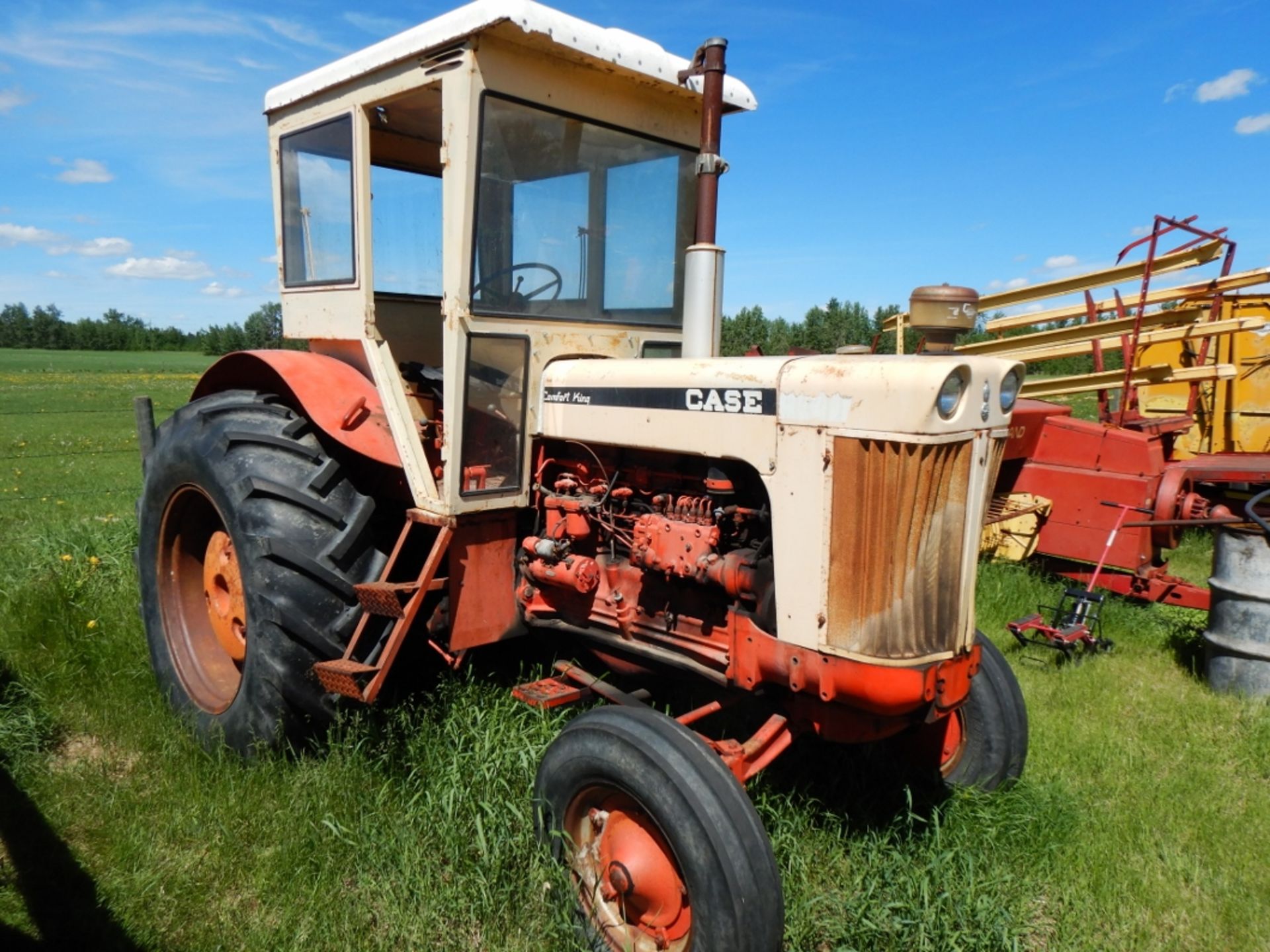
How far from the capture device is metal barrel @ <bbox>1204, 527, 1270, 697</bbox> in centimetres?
429

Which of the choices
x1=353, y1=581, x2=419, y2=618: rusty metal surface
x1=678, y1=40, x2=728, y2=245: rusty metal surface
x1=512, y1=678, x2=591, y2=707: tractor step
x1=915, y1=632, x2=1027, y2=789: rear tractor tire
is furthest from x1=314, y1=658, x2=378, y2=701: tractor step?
x1=915, y1=632, x2=1027, y2=789: rear tractor tire

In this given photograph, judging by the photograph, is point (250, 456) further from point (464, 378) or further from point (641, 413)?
point (641, 413)

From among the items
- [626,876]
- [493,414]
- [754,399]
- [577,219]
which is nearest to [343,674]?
[493,414]

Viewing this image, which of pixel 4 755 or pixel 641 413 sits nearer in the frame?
pixel 641 413

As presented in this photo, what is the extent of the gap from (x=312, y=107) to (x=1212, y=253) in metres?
6.59

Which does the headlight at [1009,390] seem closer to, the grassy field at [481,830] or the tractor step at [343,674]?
the grassy field at [481,830]

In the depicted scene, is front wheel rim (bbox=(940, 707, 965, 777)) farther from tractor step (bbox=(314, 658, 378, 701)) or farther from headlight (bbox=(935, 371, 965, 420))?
tractor step (bbox=(314, 658, 378, 701))

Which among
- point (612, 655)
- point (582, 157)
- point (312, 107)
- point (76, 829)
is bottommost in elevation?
point (76, 829)

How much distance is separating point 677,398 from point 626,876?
1396mm

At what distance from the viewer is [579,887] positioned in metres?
2.53

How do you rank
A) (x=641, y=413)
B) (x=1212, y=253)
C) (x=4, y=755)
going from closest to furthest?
(x=641, y=413), (x=4, y=755), (x=1212, y=253)

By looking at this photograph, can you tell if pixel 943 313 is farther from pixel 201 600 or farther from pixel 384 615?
pixel 201 600

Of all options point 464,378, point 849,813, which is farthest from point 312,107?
point 849,813

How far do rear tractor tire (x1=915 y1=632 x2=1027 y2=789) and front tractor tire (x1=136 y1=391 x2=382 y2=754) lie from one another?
85.2 inches
